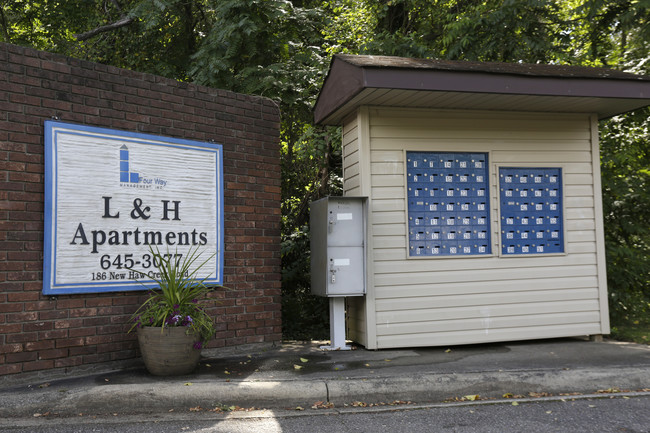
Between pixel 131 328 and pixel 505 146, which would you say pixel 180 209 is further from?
pixel 505 146

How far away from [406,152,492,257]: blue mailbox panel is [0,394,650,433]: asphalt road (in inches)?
98.1

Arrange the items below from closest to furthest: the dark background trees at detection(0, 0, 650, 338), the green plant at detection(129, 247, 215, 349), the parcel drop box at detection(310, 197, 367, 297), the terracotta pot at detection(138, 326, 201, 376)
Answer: the terracotta pot at detection(138, 326, 201, 376), the green plant at detection(129, 247, 215, 349), the parcel drop box at detection(310, 197, 367, 297), the dark background trees at detection(0, 0, 650, 338)

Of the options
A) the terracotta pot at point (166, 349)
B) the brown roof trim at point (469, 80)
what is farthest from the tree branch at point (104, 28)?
the terracotta pot at point (166, 349)

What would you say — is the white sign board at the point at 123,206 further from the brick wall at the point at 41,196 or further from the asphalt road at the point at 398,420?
the asphalt road at the point at 398,420

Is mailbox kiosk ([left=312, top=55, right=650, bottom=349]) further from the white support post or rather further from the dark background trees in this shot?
the dark background trees

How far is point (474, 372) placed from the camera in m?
5.54

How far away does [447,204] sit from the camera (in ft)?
23.9

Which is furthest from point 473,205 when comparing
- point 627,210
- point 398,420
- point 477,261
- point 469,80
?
point 627,210

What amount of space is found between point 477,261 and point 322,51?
19.2ft

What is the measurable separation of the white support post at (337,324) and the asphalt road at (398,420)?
6.73 ft

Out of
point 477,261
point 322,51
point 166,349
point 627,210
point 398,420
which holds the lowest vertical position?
point 398,420

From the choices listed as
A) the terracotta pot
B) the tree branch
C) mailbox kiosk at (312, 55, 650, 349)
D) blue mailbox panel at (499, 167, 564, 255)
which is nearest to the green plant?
the terracotta pot

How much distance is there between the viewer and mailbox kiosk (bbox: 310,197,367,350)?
6.72 metres

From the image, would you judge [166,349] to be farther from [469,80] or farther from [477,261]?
[469,80]
